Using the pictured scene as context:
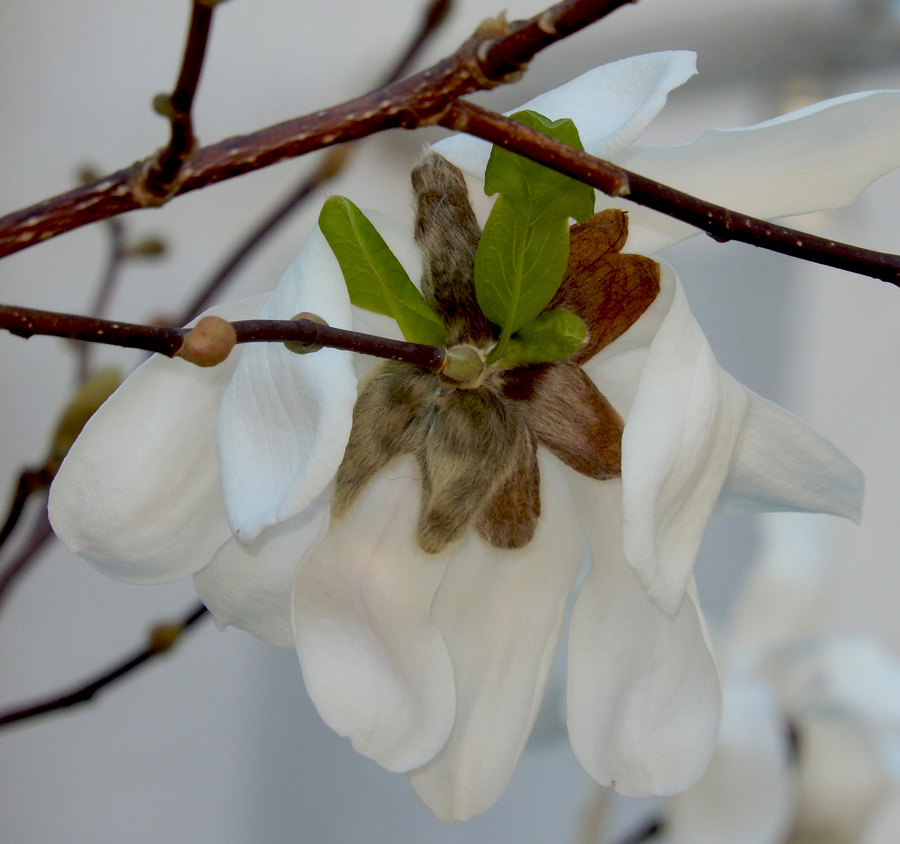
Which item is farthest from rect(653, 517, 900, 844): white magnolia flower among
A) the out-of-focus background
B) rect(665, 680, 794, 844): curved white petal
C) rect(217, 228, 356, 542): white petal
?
rect(217, 228, 356, 542): white petal

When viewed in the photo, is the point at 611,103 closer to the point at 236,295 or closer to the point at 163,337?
the point at 163,337

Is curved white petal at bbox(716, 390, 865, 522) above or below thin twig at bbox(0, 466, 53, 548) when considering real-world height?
below

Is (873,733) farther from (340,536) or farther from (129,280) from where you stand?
(129,280)

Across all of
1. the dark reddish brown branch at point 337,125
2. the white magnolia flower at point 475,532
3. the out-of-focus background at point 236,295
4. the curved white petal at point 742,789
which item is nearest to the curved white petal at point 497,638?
the white magnolia flower at point 475,532

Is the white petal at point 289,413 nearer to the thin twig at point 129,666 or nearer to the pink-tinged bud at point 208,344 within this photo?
the pink-tinged bud at point 208,344

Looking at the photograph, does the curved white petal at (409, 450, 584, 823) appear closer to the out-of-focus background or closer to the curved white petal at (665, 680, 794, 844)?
the curved white petal at (665, 680, 794, 844)

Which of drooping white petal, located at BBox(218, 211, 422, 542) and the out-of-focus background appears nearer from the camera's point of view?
drooping white petal, located at BBox(218, 211, 422, 542)

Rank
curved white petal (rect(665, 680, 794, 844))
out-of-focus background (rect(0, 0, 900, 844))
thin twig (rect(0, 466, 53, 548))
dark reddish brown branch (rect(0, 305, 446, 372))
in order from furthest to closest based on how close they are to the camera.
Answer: out-of-focus background (rect(0, 0, 900, 844)) < curved white petal (rect(665, 680, 794, 844)) < thin twig (rect(0, 466, 53, 548)) < dark reddish brown branch (rect(0, 305, 446, 372))

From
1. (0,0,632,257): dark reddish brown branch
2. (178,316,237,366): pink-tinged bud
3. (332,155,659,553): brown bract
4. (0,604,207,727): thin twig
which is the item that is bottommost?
(0,604,207,727): thin twig
